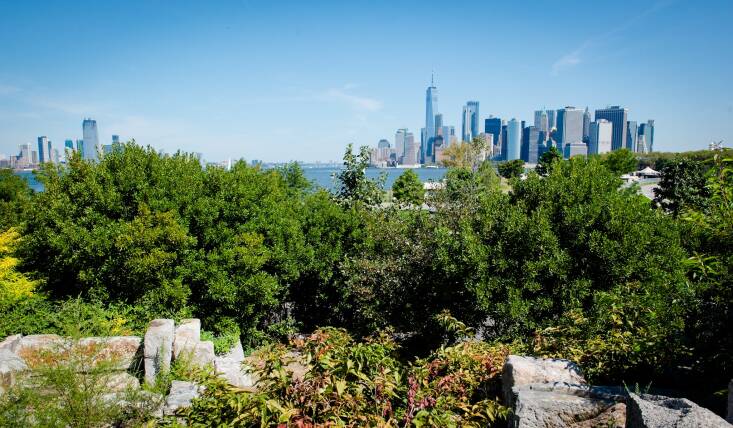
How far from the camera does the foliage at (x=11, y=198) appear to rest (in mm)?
14688

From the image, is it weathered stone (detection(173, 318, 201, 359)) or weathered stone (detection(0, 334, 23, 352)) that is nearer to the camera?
weathered stone (detection(0, 334, 23, 352))

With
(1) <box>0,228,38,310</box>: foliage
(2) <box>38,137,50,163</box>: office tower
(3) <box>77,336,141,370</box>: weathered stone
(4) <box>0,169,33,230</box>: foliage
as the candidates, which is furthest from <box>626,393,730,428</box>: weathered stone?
(2) <box>38,137,50,163</box>: office tower

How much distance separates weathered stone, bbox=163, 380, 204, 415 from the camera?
6044mm

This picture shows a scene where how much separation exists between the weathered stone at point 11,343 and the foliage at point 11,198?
7.11 m

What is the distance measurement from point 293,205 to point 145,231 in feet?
15.2

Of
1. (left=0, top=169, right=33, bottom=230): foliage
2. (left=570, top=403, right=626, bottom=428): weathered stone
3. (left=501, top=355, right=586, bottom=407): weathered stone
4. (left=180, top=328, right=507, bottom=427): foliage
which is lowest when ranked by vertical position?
(left=570, top=403, right=626, bottom=428): weathered stone

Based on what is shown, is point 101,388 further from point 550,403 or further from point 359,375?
point 550,403

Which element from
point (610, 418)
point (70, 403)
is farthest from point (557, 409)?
point (70, 403)

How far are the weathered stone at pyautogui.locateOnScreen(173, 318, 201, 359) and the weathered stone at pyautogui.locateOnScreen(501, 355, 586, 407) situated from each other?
596cm

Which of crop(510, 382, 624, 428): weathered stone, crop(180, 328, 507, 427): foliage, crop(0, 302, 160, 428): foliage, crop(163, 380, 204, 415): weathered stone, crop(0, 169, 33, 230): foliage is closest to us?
crop(180, 328, 507, 427): foliage

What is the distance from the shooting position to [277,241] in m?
12.2

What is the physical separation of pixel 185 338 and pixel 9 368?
2.64 meters

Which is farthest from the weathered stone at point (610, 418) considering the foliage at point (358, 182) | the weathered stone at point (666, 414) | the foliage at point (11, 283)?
the foliage at point (358, 182)

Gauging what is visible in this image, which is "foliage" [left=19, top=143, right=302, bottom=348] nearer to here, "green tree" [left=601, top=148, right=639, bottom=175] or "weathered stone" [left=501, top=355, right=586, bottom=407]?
"weathered stone" [left=501, top=355, right=586, bottom=407]
